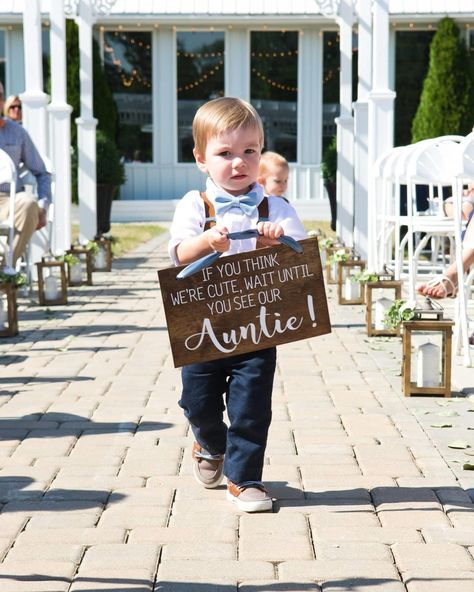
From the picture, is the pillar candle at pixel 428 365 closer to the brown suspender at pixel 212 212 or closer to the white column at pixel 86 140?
the brown suspender at pixel 212 212

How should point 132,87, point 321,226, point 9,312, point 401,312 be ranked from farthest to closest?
point 132,87 < point 321,226 < point 9,312 < point 401,312

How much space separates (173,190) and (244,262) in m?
18.5

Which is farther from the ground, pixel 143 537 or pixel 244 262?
pixel 244 262

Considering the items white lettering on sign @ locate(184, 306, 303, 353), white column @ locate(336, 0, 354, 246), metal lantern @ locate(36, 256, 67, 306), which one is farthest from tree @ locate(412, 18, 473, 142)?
white lettering on sign @ locate(184, 306, 303, 353)

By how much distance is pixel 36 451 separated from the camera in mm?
4656

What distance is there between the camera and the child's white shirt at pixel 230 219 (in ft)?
12.8


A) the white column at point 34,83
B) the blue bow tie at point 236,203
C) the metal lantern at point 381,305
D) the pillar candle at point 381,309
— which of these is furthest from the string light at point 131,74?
the blue bow tie at point 236,203

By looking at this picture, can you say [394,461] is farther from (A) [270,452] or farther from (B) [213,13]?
(B) [213,13]

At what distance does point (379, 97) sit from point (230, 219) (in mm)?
6552

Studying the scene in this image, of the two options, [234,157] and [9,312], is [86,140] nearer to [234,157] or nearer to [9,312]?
[9,312]

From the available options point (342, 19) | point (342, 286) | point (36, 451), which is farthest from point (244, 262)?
point (342, 19)

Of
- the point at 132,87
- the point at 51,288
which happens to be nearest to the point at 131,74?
the point at 132,87

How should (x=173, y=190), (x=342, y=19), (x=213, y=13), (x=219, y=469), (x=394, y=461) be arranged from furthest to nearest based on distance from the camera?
(x=173, y=190) → (x=213, y=13) → (x=342, y=19) → (x=394, y=461) → (x=219, y=469)

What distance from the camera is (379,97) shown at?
1014cm
